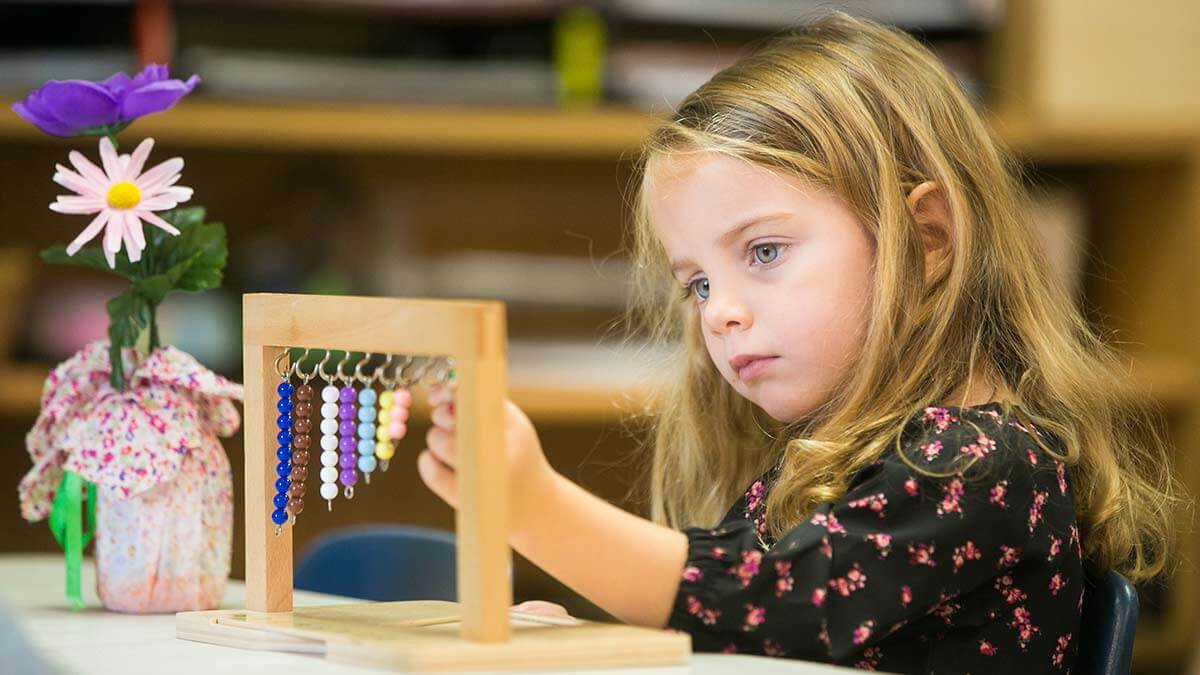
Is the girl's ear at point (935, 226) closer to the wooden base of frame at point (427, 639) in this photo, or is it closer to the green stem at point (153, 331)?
the wooden base of frame at point (427, 639)

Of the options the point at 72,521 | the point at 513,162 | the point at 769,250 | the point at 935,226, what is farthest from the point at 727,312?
the point at 513,162

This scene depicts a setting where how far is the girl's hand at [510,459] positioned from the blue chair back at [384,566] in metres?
0.57

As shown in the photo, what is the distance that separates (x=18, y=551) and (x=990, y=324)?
1.99 metres

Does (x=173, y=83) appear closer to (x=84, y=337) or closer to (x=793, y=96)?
(x=793, y=96)

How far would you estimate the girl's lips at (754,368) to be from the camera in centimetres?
114

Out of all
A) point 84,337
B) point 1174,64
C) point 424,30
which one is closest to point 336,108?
point 424,30

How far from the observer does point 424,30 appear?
2.46 meters

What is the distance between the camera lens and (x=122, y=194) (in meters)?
1.17

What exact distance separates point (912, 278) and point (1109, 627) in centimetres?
28

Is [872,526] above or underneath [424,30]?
underneath

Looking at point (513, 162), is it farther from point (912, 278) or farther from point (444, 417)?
point (444, 417)

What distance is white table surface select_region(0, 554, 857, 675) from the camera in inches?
35.3

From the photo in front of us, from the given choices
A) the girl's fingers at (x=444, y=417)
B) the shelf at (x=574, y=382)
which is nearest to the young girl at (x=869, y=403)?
the girl's fingers at (x=444, y=417)

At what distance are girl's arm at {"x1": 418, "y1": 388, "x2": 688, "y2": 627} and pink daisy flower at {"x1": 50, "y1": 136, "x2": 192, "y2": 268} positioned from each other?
0.37 m
